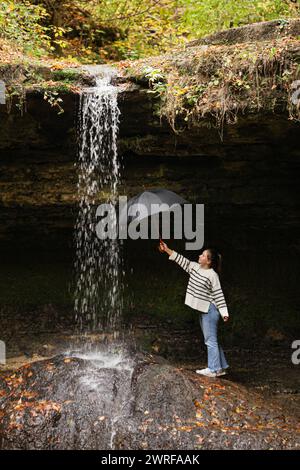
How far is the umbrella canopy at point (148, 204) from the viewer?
5883 mm

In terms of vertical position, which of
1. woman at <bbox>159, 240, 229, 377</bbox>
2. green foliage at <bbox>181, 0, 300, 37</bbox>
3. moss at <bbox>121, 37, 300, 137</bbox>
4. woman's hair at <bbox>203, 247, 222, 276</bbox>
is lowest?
woman at <bbox>159, 240, 229, 377</bbox>

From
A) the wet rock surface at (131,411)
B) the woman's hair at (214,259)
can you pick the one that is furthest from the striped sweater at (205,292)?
the wet rock surface at (131,411)

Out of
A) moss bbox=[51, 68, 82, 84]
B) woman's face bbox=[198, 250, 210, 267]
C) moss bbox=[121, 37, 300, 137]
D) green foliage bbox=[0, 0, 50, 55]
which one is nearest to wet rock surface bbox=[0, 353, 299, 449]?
woman's face bbox=[198, 250, 210, 267]

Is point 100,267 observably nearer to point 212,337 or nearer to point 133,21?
point 212,337

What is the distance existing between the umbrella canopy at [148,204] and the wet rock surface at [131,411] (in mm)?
1918

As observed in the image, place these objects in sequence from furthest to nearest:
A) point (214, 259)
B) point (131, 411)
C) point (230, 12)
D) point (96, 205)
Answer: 1. point (230, 12)
2. point (96, 205)
3. point (214, 259)
4. point (131, 411)

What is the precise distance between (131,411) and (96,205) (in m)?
3.35

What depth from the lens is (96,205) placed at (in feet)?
23.5

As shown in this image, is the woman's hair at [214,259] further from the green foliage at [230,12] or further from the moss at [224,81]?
the green foliage at [230,12]

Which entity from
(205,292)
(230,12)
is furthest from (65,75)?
(230,12)

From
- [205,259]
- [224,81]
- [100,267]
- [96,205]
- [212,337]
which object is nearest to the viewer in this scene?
[224,81]

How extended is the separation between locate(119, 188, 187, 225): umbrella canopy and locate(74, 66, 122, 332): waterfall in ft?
3.02

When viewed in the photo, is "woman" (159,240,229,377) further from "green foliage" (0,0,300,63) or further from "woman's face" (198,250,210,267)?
"green foliage" (0,0,300,63)

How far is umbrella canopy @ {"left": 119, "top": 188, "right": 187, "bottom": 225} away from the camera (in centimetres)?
588
